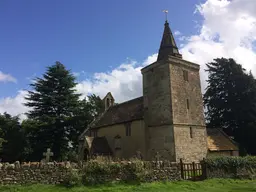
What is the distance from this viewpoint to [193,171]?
17125 mm

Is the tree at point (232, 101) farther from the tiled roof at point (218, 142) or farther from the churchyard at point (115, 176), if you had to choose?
the churchyard at point (115, 176)

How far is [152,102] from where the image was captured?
82.2 feet

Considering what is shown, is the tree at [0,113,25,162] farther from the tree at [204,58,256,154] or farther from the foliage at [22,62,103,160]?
the tree at [204,58,256,154]

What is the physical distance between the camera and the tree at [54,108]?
33.7 metres

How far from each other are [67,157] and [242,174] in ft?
83.3

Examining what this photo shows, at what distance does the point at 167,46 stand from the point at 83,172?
1781 centimetres

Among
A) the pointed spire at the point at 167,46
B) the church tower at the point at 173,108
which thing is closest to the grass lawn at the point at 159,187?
the church tower at the point at 173,108

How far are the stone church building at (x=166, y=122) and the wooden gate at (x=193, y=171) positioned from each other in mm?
4376

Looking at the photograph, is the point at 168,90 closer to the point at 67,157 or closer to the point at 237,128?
the point at 237,128

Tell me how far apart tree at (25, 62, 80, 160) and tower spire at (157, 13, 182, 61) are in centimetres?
1694

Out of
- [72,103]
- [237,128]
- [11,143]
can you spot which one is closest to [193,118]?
[237,128]

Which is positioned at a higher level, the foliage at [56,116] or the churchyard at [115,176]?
the foliage at [56,116]

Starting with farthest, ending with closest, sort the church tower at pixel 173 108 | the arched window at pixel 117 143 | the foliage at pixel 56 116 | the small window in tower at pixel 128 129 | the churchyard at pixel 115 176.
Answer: the foliage at pixel 56 116, the arched window at pixel 117 143, the small window in tower at pixel 128 129, the church tower at pixel 173 108, the churchyard at pixel 115 176

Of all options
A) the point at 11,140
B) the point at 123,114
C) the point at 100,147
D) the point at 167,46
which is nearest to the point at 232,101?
the point at 167,46
